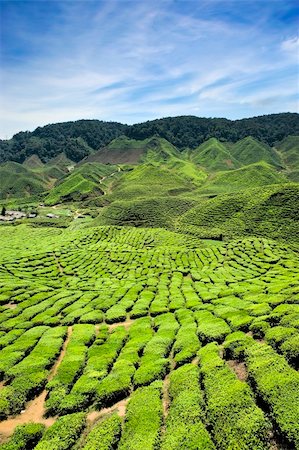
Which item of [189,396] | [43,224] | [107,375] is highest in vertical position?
[189,396]

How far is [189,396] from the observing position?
16.5 meters

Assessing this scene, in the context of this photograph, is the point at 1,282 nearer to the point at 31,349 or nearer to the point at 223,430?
the point at 31,349

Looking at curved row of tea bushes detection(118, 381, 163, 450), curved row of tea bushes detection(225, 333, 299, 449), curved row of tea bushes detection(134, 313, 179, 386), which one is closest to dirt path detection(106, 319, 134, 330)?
curved row of tea bushes detection(134, 313, 179, 386)

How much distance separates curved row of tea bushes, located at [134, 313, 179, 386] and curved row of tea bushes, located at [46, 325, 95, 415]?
447cm

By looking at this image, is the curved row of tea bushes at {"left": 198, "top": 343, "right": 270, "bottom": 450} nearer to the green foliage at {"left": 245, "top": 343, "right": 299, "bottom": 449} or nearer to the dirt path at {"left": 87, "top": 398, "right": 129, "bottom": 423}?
the green foliage at {"left": 245, "top": 343, "right": 299, "bottom": 449}

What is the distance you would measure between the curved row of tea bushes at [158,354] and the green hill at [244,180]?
134622 mm

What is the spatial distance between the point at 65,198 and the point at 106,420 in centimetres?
18104

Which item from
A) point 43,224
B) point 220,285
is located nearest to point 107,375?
point 220,285

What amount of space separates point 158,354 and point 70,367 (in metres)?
6.17

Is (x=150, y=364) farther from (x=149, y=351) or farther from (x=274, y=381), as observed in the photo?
(x=274, y=381)

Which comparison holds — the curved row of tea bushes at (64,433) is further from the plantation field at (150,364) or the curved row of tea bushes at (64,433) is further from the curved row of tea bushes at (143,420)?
the curved row of tea bushes at (143,420)

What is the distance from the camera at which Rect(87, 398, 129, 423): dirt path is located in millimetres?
17234

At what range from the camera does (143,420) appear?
1566cm

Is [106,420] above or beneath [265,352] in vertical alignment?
beneath
